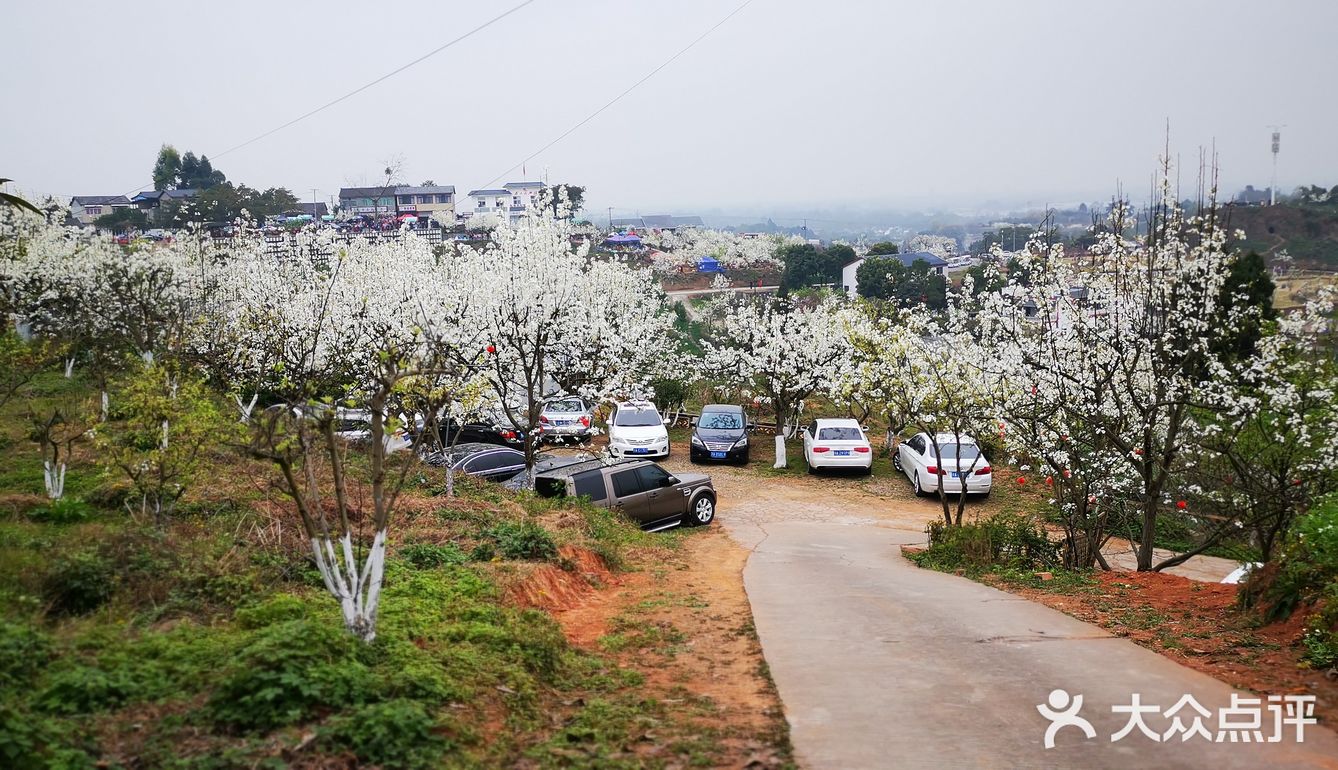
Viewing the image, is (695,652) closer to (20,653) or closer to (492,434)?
(20,653)

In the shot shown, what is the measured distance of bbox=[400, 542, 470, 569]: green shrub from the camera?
10.2m

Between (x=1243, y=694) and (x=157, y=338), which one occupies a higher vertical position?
(x=157, y=338)

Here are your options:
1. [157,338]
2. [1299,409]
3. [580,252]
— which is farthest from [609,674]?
[157,338]

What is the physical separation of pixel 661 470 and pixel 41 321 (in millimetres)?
22517

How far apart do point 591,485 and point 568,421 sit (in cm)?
1022

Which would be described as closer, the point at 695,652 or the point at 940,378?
the point at 695,652

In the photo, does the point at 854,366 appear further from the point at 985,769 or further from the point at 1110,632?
the point at 985,769

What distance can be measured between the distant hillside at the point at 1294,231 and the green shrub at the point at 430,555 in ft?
153

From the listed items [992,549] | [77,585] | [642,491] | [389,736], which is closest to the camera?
[389,736]

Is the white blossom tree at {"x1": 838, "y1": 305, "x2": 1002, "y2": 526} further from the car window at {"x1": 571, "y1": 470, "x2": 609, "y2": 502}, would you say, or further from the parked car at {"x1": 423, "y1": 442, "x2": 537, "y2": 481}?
Answer: the parked car at {"x1": 423, "y1": 442, "x2": 537, "y2": 481}

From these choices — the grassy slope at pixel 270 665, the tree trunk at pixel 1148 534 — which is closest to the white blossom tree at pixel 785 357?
the tree trunk at pixel 1148 534

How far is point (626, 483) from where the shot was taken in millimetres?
16766

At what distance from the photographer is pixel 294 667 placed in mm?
5891

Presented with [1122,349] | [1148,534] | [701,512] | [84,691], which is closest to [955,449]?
[701,512]
